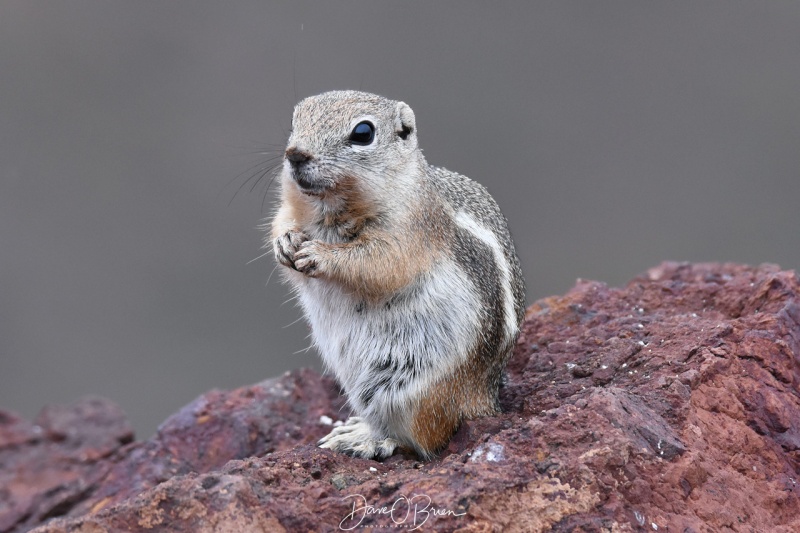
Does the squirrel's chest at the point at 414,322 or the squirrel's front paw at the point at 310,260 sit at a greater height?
the squirrel's front paw at the point at 310,260

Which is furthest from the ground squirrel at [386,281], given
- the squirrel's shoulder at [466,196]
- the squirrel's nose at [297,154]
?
the squirrel's shoulder at [466,196]

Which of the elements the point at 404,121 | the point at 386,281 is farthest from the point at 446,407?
the point at 404,121

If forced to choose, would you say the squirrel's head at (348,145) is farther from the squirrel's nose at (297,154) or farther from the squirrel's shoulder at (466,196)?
the squirrel's shoulder at (466,196)

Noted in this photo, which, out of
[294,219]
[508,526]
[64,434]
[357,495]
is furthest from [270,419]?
[508,526]

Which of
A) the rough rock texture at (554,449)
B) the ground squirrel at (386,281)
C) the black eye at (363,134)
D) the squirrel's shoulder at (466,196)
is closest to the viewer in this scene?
the rough rock texture at (554,449)

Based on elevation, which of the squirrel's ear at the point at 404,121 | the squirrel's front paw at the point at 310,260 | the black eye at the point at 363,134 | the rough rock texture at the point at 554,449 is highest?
the squirrel's ear at the point at 404,121

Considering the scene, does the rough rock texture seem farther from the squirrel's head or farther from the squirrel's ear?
the squirrel's ear

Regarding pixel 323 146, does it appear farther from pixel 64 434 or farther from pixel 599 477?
pixel 64 434
